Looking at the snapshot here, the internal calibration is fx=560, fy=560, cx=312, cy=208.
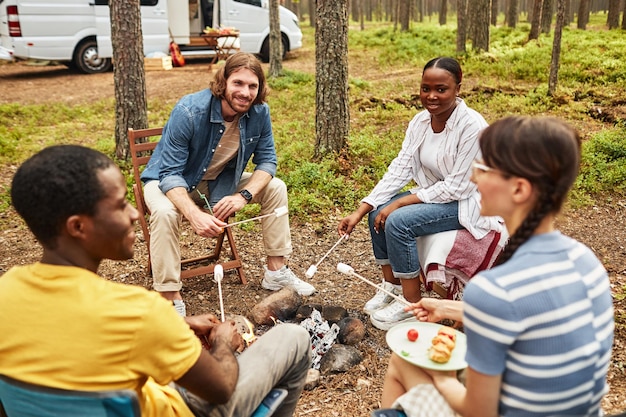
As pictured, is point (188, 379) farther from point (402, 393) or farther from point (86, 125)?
point (86, 125)

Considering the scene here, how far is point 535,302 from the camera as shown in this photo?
152 centimetres

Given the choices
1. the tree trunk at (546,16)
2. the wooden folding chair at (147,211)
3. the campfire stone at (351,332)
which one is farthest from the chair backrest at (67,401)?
the tree trunk at (546,16)

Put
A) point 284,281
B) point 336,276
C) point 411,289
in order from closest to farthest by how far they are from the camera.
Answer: point 411,289 → point 284,281 → point 336,276

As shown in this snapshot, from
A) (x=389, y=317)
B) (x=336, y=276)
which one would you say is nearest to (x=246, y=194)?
(x=336, y=276)

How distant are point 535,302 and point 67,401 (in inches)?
51.0

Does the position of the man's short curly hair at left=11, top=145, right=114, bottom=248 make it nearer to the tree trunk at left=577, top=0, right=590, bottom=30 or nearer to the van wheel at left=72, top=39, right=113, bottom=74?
the van wheel at left=72, top=39, right=113, bottom=74

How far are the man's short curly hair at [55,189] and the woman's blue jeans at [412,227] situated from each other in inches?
86.9

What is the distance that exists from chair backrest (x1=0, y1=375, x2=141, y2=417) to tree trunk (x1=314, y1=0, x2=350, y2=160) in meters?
5.01

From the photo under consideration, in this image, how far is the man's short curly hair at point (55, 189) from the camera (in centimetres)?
161

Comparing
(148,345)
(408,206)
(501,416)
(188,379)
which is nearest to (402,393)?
(501,416)

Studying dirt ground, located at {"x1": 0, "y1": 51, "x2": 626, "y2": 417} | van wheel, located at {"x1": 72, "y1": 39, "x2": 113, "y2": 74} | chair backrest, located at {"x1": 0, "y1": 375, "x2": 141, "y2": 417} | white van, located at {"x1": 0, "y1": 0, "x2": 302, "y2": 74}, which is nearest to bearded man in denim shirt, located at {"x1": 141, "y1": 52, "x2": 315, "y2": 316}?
dirt ground, located at {"x1": 0, "y1": 51, "x2": 626, "y2": 417}

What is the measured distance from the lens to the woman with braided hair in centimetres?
154

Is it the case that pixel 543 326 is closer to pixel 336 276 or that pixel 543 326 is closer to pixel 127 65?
pixel 336 276

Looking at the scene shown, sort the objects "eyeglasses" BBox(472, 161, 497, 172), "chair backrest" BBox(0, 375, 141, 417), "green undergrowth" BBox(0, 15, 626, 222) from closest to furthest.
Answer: "chair backrest" BBox(0, 375, 141, 417), "eyeglasses" BBox(472, 161, 497, 172), "green undergrowth" BBox(0, 15, 626, 222)
